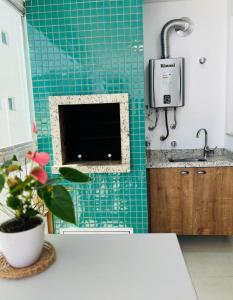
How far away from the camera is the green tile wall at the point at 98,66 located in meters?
2.24

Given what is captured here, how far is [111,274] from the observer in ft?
2.73

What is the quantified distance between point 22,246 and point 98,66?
6.16 feet

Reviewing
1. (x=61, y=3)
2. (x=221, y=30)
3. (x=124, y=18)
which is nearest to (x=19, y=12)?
(x=61, y=3)

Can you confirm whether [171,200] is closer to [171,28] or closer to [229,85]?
[229,85]

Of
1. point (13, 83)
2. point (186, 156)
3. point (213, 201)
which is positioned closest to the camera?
A: point (13, 83)

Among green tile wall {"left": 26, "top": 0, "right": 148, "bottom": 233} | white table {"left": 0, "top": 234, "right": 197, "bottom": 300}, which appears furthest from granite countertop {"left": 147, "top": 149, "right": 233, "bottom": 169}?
white table {"left": 0, "top": 234, "right": 197, "bottom": 300}

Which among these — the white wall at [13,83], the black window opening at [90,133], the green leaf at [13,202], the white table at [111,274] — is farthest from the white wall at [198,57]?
the green leaf at [13,202]

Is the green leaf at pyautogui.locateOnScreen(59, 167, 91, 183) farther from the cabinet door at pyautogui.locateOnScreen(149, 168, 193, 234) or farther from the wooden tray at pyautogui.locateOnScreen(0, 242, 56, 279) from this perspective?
the cabinet door at pyautogui.locateOnScreen(149, 168, 193, 234)

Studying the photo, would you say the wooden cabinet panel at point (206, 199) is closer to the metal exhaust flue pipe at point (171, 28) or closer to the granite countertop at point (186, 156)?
the granite countertop at point (186, 156)

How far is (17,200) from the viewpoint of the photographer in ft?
2.55

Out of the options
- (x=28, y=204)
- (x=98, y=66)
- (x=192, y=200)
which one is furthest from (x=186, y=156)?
(x=28, y=204)

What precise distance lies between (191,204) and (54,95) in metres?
1.74

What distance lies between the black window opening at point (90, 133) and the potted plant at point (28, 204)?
1.71 metres

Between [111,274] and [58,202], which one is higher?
[58,202]
